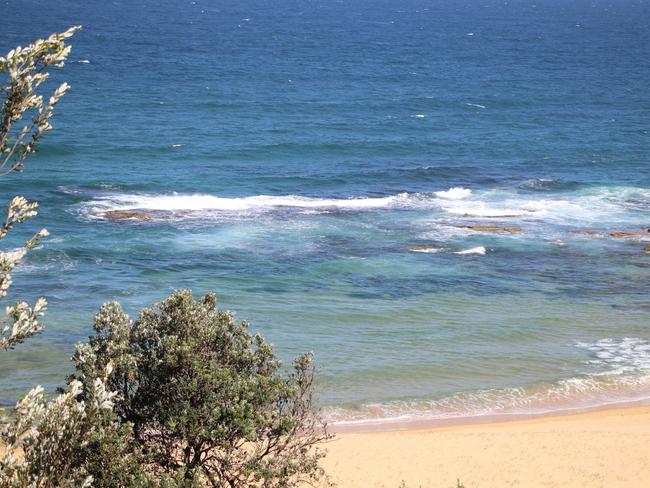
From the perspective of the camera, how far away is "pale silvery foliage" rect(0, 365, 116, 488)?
920 centimetres

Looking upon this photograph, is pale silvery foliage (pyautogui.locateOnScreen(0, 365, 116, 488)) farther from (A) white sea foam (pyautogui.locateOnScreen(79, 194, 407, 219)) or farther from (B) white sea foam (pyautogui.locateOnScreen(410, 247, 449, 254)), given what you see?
(A) white sea foam (pyautogui.locateOnScreen(79, 194, 407, 219))

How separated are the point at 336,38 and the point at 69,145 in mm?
80399

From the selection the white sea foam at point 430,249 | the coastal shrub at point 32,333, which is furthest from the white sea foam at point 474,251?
the coastal shrub at point 32,333

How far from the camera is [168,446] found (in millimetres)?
14125

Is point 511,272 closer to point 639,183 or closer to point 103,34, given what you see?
point 639,183

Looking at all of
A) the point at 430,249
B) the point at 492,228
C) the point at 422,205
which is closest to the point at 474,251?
the point at 430,249

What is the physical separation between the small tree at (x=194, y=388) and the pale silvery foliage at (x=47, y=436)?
318cm

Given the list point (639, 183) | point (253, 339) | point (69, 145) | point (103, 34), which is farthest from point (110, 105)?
point (253, 339)

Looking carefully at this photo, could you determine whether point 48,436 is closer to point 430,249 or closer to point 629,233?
point 430,249

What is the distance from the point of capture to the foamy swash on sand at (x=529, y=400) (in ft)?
84.1

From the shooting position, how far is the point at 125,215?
45812mm

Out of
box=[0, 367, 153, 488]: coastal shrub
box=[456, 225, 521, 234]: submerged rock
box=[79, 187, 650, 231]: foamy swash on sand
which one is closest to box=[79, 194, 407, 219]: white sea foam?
box=[79, 187, 650, 231]: foamy swash on sand

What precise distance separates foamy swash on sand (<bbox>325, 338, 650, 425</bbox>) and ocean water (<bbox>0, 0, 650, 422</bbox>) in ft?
0.29

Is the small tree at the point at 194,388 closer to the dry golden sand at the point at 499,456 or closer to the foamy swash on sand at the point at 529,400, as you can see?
the dry golden sand at the point at 499,456
